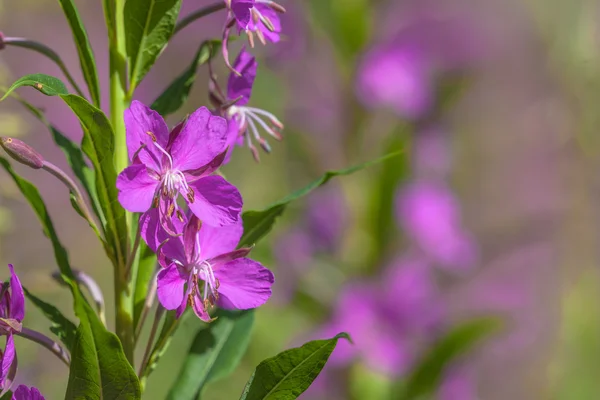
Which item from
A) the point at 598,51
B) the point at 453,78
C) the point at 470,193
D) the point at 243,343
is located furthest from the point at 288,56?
the point at 470,193

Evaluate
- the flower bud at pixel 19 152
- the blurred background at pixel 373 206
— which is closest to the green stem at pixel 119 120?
the flower bud at pixel 19 152

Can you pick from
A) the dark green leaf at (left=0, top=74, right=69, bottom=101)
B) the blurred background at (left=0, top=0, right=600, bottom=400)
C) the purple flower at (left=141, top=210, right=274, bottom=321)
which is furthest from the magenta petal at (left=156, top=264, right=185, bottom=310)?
the blurred background at (left=0, top=0, right=600, bottom=400)

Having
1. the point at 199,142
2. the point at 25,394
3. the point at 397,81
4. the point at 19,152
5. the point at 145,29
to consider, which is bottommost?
the point at 25,394

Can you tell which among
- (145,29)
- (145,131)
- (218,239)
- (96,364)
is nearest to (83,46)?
(145,29)

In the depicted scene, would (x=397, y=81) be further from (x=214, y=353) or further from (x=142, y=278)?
(x=142, y=278)

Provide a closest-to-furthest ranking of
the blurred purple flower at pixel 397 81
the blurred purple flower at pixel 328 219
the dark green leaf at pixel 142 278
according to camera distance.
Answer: the dark green leaf at pixel 142 278
the blurred purple flower at pixel 397 81
the blurred purple flower at pixel 328 219

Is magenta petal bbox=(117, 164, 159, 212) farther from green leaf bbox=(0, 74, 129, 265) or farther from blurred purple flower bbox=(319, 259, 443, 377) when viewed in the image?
blurred purple flower bbox=(319, 259, 443, 377)

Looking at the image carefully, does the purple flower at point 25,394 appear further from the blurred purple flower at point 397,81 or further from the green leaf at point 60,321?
the blurred purple flower at point 397,81

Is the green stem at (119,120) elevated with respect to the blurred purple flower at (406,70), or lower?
lower
